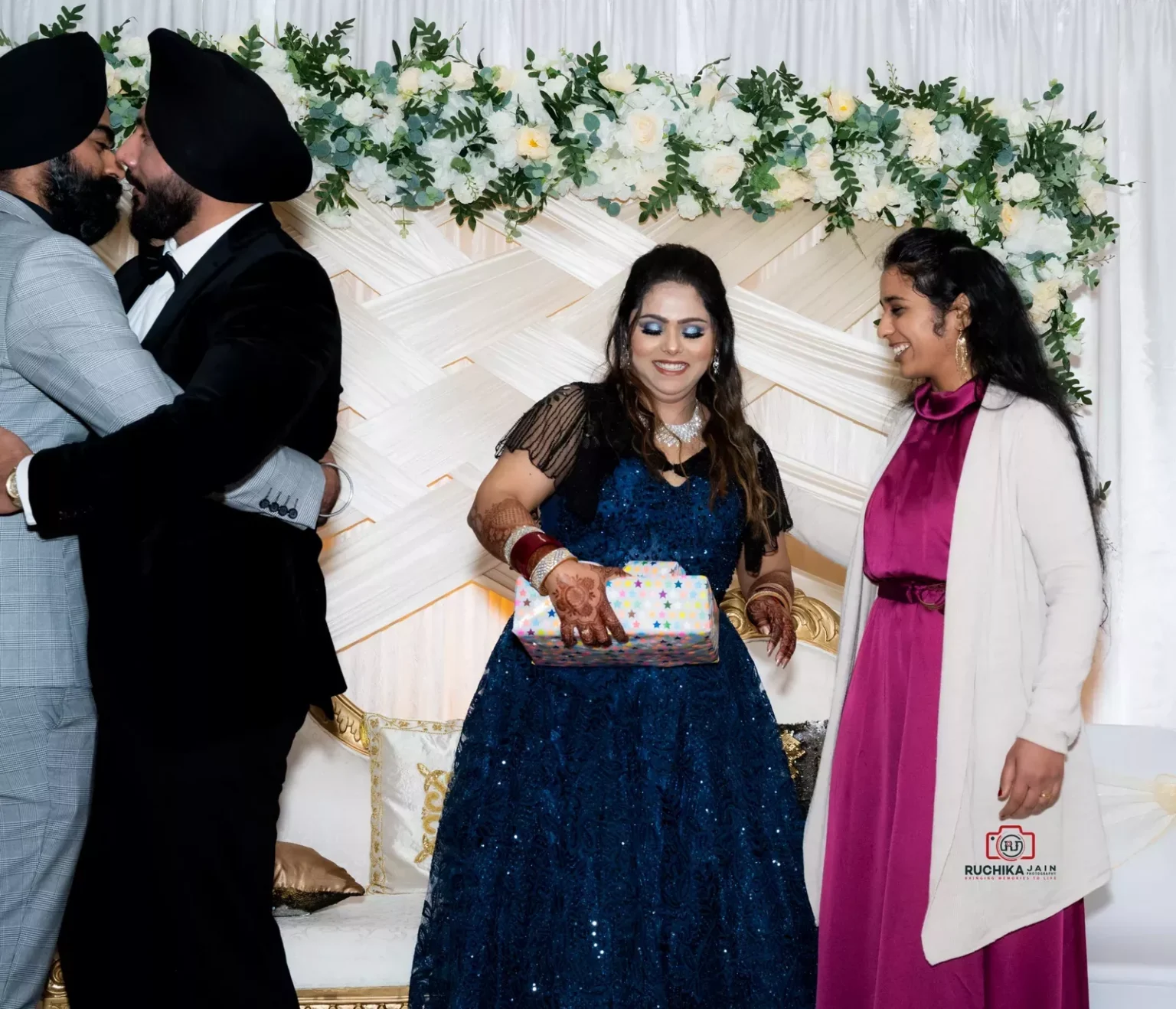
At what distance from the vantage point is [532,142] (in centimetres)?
374

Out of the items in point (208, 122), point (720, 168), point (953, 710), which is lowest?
point (953, 710)

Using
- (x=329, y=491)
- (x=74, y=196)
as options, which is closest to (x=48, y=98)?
(x=74, y=196)

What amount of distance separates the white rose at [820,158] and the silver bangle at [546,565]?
196cm

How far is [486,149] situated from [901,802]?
2311mm

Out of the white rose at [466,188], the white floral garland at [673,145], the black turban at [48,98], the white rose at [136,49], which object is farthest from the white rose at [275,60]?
the black turban at [48,98]

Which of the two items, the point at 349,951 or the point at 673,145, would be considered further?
the point at 673,145

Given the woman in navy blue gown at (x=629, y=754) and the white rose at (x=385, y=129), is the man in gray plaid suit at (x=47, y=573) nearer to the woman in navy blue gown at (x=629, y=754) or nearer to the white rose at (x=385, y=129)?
the woman in navy blue gown at (x=629, y=754)

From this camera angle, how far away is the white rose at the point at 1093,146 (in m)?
3.91

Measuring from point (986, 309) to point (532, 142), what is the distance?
5.46 feet

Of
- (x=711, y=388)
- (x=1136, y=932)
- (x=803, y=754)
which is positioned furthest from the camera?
(x=803, y=754)

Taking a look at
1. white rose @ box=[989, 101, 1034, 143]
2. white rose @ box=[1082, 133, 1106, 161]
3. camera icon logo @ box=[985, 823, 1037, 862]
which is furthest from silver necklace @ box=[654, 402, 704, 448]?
white rose @ box=[1082, 133, 1106, 161]

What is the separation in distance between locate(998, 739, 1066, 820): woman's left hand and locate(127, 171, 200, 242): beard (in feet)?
5.73

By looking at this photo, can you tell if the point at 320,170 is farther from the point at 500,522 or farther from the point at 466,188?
the point at 500,522

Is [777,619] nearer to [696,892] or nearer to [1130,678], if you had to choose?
[696,892]
